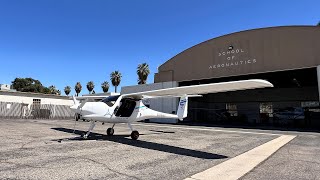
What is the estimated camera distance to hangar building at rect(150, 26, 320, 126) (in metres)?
Answer: 29.2

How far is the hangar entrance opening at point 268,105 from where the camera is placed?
3909cm

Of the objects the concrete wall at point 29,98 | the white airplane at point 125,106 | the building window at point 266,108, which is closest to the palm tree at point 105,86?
the concrete wall at point 29,98

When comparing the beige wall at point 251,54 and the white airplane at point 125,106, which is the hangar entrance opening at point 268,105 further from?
the white airplane at point 125,106

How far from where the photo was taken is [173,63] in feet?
134

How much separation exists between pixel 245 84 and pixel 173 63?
32.1 meters

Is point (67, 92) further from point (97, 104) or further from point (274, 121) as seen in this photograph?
point (97, 104)

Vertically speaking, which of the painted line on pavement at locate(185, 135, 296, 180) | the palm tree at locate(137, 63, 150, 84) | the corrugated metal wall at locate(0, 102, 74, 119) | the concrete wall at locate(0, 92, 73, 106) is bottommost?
the painted line on pavement at locate(185, 135, 296, 180)

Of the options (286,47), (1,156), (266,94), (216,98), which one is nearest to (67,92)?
(216,98)

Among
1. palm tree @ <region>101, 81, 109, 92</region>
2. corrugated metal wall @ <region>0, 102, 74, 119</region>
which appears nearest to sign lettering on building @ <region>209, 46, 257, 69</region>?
corrugated metal wall @ <region>0, 102, 74, 119</region>

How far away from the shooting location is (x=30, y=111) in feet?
144

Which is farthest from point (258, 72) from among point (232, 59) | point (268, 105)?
point (268, 105)

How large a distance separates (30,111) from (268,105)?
43885mm

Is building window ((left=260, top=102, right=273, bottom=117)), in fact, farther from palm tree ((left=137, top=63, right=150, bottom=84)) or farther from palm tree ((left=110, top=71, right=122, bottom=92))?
palm tree ((left=110, top=71, right=122, bottom=92))

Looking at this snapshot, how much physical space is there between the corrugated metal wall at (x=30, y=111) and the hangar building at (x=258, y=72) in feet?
66.9
